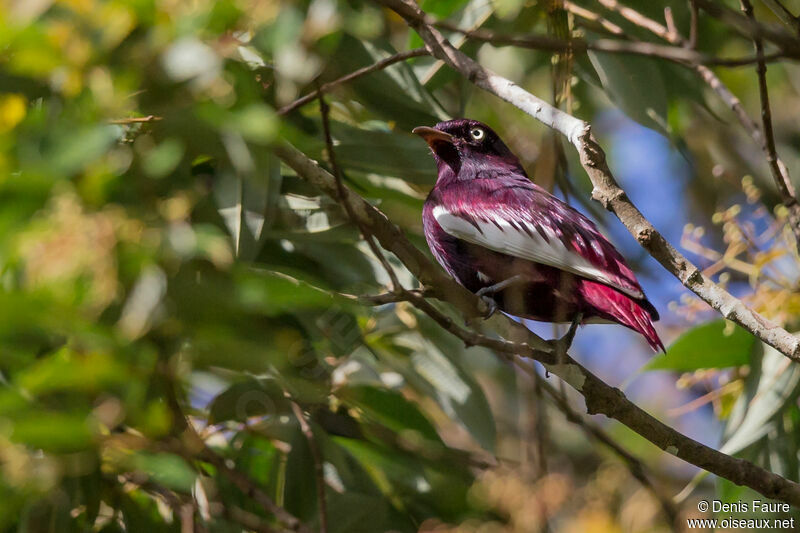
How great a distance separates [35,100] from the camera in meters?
2.76

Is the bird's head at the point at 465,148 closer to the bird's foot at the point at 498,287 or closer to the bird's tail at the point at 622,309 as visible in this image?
the bird's foot at the point at 498,287

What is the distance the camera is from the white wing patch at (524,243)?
2.83 metres

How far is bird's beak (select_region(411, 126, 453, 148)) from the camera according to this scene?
338cm

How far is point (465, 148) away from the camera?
3.62 m

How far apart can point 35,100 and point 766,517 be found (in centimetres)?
286

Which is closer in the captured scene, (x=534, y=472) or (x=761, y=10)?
(x=534, y=472)

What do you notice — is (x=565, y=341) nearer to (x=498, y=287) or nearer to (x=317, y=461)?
(x=498, y=287)

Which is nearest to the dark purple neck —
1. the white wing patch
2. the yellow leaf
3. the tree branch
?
the white wing patch

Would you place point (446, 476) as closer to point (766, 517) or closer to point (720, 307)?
point (766, 517)

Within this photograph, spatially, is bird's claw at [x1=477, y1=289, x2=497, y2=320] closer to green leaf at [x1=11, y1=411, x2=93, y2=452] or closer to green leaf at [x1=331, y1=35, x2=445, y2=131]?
green leaf at [x1=331, y1=35, x2=445, y2=131]

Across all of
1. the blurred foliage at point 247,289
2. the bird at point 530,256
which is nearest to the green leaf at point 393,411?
the blurred foliage at point 247,289

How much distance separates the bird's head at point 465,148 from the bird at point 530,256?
0.11 meters

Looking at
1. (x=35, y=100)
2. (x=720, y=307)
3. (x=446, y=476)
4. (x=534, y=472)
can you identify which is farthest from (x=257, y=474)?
(x=720, y=307)

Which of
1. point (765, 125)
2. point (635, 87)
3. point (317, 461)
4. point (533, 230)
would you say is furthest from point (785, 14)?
point (317, 461)
